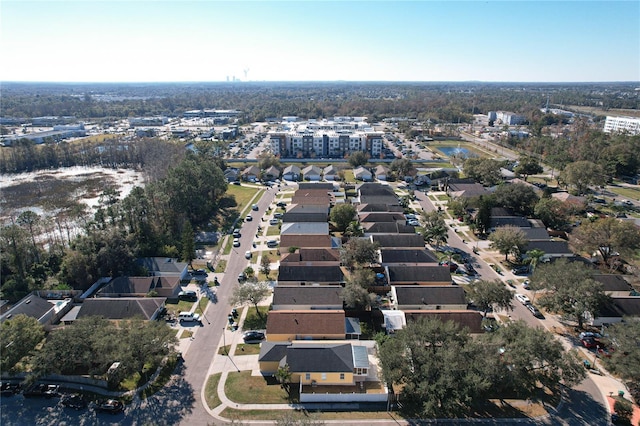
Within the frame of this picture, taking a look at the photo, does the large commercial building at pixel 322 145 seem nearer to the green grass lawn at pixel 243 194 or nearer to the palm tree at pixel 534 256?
the green grass lawn at pixel 243 194

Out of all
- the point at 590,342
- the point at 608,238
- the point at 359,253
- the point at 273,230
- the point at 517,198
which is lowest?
the point at 590,342

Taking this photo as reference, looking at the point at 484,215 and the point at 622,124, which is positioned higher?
the point at 622,124

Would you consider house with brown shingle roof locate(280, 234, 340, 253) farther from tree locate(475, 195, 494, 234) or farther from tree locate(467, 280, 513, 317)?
tree locate(475, 195, 494, 234)

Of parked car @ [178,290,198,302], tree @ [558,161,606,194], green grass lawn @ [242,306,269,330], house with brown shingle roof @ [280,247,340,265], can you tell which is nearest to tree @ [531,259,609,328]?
house with brown shingle roof @ [280,247,340,265]

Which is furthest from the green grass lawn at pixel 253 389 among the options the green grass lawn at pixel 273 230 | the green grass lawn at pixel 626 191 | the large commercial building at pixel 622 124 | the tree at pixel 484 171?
the large commercial building at pixel 622 124

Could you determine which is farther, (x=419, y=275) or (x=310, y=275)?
(x=310, y=275)

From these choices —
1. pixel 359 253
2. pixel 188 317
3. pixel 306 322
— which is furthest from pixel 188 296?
pixel 359 253

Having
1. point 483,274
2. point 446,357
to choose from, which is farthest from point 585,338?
point 446,357

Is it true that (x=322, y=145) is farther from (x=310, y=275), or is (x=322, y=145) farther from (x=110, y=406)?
(x=110, y=406)
